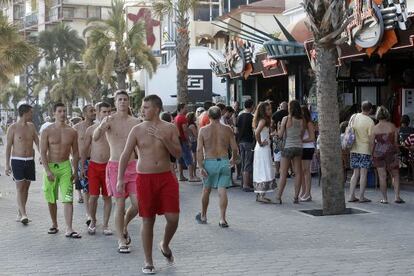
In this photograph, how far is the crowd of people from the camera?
6621 mm

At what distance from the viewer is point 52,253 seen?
301 inches

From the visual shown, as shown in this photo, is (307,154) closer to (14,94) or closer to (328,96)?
(328,96)

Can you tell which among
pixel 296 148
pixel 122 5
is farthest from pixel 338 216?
pixel 122 5

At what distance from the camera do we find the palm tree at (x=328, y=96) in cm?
1002

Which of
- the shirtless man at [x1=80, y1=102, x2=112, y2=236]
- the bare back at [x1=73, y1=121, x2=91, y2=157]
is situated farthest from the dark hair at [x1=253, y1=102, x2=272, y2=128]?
the shirtless man at [x1=80, y1=102, x2=112, y2=236]

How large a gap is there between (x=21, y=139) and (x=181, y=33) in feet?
38.7

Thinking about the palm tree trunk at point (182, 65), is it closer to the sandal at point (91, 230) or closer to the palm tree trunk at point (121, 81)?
the sandal at point (91, 230)

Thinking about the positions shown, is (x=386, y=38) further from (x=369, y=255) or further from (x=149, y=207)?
(x=149, y=207)

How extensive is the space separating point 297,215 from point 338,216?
0.62 m

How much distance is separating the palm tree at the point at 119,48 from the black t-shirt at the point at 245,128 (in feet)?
85.1

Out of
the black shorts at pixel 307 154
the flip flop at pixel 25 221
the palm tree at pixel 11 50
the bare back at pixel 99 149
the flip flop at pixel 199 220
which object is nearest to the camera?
the bare back at pixel 99 149

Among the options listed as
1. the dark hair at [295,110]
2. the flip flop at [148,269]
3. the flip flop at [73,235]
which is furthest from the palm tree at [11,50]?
the flip flop at [148,269]

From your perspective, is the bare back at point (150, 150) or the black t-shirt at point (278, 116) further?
the black t-shirt at point (278, 116)

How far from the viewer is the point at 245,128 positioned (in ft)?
A: 42.6
